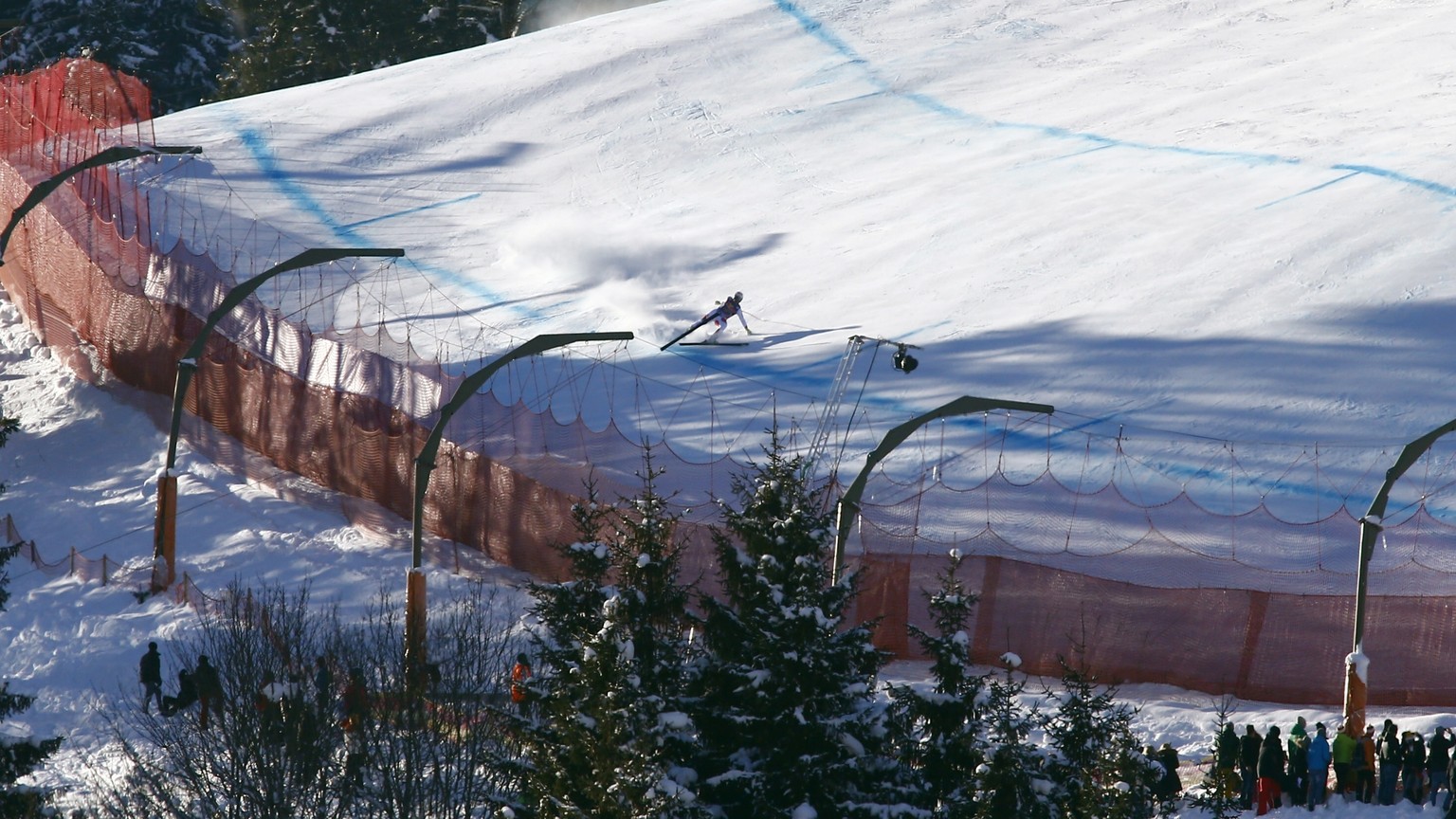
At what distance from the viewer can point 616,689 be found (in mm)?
13836

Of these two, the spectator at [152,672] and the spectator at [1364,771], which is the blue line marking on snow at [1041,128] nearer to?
the spectator at [1364,771]

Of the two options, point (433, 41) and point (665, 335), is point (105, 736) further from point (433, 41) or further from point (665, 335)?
point (433, 41)

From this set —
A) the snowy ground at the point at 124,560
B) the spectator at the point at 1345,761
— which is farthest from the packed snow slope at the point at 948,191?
the spectator at the point at 1345,761

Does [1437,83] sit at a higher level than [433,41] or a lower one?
lower

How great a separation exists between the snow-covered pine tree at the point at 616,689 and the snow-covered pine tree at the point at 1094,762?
9.34ft

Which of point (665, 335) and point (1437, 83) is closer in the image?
point (665, 335)

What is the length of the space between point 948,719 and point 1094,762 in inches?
49.3

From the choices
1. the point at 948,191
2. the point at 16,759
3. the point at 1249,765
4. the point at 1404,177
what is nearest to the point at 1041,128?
the point at 948,191

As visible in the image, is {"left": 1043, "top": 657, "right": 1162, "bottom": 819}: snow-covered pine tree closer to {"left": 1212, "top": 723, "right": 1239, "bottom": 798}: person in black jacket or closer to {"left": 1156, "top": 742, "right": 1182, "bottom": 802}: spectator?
{"left": 1156, "top": 742, "right": 1182, "bottom": 802}: spectator

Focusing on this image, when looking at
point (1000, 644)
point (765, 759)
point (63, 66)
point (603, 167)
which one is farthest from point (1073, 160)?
point (765, 759)

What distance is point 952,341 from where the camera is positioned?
1125 inches

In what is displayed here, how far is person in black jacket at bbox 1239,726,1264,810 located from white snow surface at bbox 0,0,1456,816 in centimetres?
185

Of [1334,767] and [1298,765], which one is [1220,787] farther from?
[1334,767]

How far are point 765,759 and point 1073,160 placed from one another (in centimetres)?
2386
